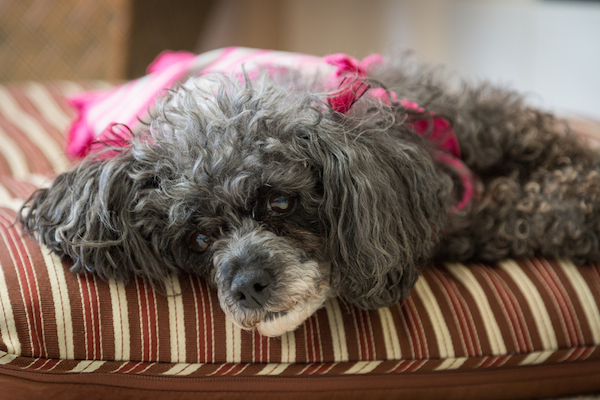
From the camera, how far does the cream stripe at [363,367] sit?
4.01 feet

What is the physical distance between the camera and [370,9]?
3.69 m

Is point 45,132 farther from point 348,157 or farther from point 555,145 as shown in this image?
point 555,145

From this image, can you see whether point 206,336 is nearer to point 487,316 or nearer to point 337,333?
point 337,333

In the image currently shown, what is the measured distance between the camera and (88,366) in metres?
1.12

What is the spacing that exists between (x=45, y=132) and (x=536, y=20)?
8.63 feet

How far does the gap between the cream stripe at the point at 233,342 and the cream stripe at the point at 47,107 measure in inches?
56.1

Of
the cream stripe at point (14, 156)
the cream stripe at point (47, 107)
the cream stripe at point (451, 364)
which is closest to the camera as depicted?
the cream stripe at point (451, 364)

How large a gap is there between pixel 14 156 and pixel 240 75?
117cm

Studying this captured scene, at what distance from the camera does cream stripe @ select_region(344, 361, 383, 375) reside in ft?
4.01

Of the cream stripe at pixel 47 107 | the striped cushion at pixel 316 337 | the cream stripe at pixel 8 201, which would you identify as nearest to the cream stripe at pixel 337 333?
the striped cushion at pixel 316 337

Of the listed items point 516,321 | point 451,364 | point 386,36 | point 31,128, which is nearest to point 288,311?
point 451,364

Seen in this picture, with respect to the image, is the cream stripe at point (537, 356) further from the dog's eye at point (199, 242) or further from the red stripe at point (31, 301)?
the red stripe at point (31, 301)

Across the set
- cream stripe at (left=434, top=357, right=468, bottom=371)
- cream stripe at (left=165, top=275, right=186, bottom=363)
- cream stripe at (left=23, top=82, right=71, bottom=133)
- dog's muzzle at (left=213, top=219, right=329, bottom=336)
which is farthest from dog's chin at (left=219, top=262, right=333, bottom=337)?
cream stripe at (left=23, top=82, right=71, bottom=133)

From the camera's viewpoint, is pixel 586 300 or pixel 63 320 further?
pixel 586 300
